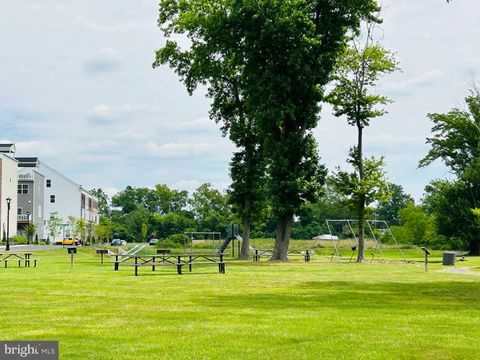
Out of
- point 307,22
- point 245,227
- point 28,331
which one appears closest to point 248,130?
point 245,227

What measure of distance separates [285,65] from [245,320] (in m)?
27.0

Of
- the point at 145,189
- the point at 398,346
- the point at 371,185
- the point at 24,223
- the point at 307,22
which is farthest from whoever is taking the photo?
the point at 145,189

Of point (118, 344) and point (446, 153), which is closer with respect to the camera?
point (118, 344)

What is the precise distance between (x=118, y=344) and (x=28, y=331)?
6.61 feet

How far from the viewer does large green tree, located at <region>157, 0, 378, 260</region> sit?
36375mm

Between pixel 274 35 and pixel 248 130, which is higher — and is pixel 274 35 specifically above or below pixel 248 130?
above

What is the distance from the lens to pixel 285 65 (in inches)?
1478

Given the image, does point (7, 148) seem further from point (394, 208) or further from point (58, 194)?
point (394, 208)

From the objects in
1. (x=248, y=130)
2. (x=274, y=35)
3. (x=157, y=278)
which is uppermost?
(x=274, y=35)

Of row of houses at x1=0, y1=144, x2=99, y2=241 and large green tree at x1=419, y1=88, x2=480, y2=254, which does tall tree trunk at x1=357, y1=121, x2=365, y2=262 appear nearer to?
large green tree at x1=419, y1=88, x2=480, y2=254

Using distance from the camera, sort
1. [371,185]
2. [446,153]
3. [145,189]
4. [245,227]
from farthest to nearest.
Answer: [145,189]
[446,153]
[245,227]
[371,185]

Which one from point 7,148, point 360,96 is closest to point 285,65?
point 360,96

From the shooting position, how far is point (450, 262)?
1462 inches

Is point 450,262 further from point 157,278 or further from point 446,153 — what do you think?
point 446,153
